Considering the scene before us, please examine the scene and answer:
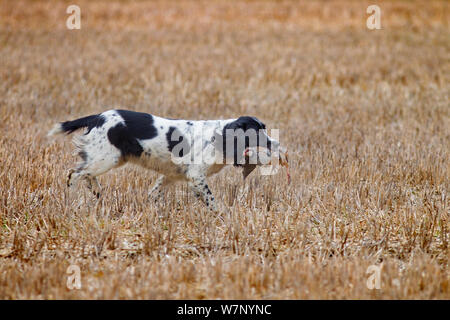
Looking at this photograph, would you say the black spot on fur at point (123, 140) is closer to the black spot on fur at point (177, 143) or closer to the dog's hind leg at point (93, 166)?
the dog's hind leg at point (93, 166)

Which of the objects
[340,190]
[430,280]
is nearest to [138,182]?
[340,190]

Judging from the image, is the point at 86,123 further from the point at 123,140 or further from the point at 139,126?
the point at 139,126

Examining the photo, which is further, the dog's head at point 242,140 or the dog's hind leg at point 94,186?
the dog's hind leg at point 94,186

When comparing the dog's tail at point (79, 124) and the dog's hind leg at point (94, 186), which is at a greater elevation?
the dog's tail at point (79, 124)

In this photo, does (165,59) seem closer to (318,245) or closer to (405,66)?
(405,66)

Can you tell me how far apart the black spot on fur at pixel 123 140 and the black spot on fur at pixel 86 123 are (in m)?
0.17

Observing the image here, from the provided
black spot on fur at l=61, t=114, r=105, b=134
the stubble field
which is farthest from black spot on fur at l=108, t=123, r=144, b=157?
the stubble field

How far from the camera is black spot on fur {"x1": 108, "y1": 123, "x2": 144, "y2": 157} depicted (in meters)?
5.41

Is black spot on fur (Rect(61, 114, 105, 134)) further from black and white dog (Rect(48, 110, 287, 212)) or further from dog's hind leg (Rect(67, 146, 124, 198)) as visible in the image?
dog's hind leg (Rect(67, 146, 124, 198))

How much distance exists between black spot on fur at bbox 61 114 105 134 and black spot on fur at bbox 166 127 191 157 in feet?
2.22

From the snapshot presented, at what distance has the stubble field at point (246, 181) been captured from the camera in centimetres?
412

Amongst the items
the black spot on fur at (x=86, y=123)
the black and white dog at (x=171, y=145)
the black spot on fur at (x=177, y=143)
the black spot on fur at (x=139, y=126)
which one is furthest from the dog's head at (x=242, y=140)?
the black spot on fur at (x=86, y=123)

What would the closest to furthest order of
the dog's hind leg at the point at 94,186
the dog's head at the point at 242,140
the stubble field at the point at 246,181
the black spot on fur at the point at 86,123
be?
the stubble field at the point at 246,181, the dog's head at the point at 242,140, the black spot on fur at the point at 86,123, the dog's hind leg at the point at 94,186

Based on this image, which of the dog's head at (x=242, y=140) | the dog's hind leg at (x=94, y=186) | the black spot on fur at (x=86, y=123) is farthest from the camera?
the dog's hind leg at (x=94, y=186)
